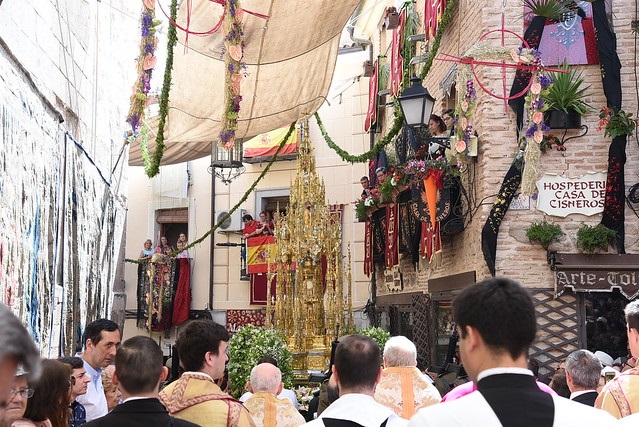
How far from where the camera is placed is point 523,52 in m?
10.5

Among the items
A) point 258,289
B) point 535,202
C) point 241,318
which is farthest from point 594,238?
point 241,318

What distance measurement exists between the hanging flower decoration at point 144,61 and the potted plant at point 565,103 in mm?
4777

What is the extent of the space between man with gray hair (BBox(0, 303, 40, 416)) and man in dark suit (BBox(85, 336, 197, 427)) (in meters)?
2.01

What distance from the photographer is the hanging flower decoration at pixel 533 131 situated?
33.9ft

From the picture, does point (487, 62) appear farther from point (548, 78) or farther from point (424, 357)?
point (424, 357)

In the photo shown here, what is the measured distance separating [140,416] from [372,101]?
51.1 feet

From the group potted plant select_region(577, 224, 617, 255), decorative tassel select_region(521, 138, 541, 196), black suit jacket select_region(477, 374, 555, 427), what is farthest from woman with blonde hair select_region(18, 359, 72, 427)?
potted plant select_region(577, 224, 617, 255)

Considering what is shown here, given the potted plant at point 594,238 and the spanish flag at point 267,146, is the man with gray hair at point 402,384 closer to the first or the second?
the potted plant at point 594,238

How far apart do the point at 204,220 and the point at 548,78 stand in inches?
493

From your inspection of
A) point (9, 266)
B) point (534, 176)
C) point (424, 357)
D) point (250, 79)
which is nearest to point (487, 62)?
point (534, 176)

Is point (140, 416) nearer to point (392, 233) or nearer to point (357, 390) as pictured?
point (357, 390)

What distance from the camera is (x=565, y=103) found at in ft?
35.4

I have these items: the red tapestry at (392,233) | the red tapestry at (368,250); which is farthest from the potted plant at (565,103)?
the red tapestry at (368,250)

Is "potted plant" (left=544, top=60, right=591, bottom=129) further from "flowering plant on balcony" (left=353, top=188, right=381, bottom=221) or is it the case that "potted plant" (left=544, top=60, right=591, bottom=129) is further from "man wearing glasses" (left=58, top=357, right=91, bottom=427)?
"man wearing glasses" (left=58, top=357, right=91, bottom=427)
